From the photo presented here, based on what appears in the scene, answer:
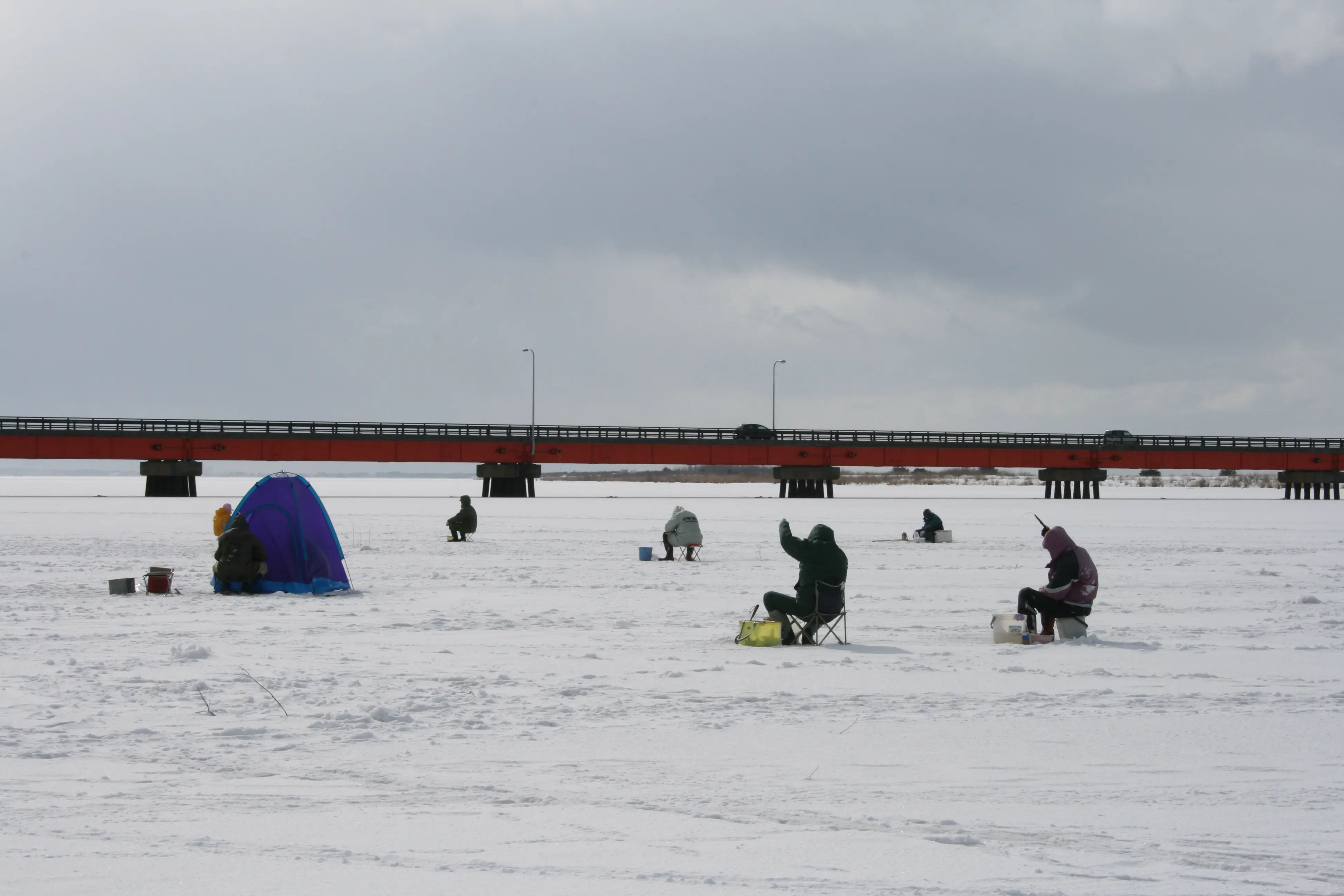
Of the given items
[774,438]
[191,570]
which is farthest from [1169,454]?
[191,570]

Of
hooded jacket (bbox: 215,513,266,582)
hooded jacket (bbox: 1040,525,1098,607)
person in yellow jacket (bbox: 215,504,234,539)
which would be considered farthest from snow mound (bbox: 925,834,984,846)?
person in yellow jacket (bbox: 215,504,234,539)

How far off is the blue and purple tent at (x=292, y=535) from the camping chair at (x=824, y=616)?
24.7 feet

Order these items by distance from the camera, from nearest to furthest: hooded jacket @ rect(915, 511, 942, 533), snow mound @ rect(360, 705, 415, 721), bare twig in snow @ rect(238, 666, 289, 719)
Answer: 1. snow mound @ rect(360, 705, 415, 721)
2. bare twig in snow @ rect(238, 666, 289, 719)
3. hooded jacket @ rect(915, 511, 942, 533)

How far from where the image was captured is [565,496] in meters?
62.2

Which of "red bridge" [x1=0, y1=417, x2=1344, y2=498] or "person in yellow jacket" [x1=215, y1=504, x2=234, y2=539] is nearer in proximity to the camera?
"person in yellow jacket" [x1=215, y1=504, x2=234, y2=539]

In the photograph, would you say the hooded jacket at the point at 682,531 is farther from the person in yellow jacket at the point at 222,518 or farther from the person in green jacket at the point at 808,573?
the person in green jacket at the point at 808,573

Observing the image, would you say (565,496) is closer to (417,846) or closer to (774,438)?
(774,438)

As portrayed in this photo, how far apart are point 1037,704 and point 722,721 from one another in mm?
2475

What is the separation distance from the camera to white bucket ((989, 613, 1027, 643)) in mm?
11500

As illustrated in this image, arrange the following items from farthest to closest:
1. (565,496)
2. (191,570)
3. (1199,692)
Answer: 1. (565,496)
2. (191,570)
3. (1199,692)

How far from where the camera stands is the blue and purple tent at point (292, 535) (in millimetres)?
16406

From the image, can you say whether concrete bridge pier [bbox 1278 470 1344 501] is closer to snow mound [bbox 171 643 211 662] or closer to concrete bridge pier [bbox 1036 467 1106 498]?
concrete bridge pier [bbox 1036 467 1106 498]

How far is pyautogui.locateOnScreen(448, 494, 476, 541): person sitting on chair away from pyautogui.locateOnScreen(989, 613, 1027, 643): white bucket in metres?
15.8

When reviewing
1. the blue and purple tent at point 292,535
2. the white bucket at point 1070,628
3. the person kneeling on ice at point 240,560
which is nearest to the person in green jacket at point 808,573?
the white bucket at point 1070,628
